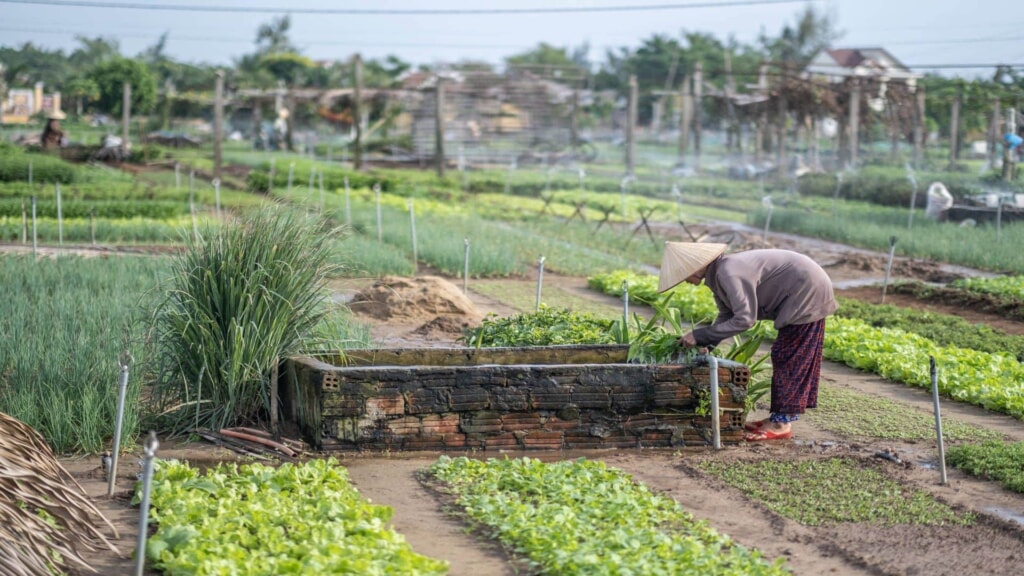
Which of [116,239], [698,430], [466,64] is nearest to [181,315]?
[698,430]

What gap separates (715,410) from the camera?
764 centimetres

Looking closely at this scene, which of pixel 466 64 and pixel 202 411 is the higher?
pixel 466 64

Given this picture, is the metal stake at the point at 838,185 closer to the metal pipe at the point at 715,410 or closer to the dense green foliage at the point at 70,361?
the metal pipe at the point at 715,410

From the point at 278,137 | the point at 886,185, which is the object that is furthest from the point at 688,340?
the point at 278,137

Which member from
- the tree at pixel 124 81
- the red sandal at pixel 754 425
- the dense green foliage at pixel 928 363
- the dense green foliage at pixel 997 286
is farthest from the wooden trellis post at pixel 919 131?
the tree at pixel 124 81

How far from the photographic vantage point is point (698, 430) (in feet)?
25.6

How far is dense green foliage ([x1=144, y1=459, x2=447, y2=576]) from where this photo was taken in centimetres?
508

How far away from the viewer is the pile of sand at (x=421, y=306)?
41.0 feet

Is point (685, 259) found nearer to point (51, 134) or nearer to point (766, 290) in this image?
point (766, 290)

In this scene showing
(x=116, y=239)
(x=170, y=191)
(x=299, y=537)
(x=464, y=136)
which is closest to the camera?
(x=299, y=537)

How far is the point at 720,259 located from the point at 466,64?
4051 cm

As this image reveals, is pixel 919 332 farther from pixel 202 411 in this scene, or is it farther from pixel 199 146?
pixel 199 146

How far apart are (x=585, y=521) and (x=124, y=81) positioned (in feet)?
170

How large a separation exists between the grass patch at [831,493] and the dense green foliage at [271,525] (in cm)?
216
